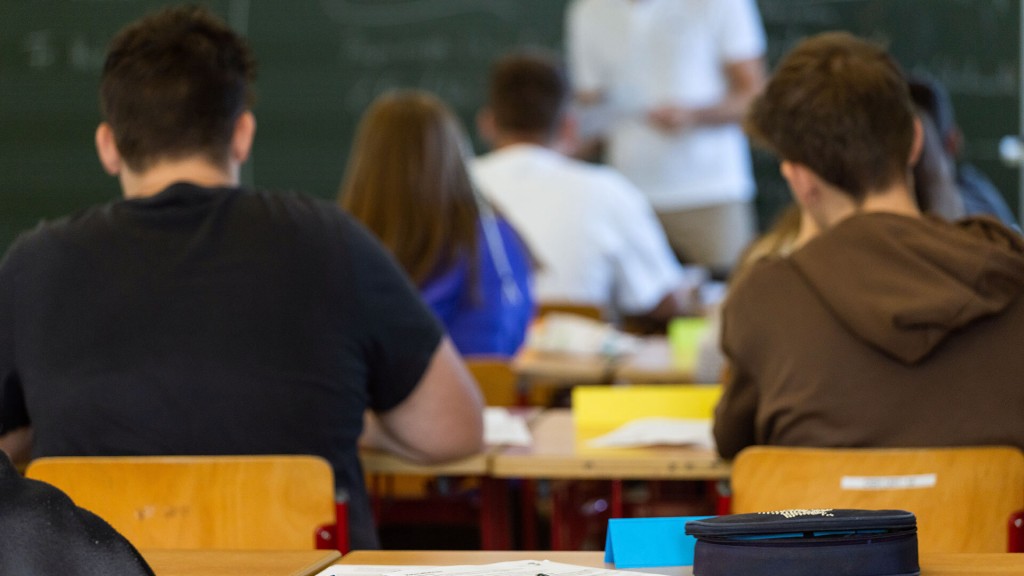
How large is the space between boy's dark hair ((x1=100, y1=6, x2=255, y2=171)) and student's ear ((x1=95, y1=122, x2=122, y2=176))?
0.02m

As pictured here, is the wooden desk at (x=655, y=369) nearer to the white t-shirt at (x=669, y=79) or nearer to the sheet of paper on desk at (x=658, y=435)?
the sheet of paper on desk at (x=658, y=435)

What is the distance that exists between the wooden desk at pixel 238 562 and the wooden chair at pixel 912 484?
668 millimetres

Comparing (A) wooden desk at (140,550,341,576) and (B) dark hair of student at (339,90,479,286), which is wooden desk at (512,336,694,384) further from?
(A) wooden desk at (140,550,341,576)

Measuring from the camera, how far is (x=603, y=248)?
4.76m

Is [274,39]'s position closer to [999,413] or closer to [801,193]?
[801,193]

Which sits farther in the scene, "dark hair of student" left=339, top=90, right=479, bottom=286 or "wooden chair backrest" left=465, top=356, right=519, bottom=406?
"dark hair of student" left=339, top=90, right=479, bottom=286

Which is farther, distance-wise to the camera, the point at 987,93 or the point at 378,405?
the point at 987,93

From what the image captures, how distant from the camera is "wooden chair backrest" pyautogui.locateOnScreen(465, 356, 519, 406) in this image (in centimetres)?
324

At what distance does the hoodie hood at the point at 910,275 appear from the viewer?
6.59 feet

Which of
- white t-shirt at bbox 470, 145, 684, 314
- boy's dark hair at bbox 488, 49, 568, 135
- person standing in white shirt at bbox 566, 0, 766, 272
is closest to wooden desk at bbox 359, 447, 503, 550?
white t-shirt at bbox 470, 145, 684, 314

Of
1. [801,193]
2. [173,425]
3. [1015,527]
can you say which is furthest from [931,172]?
[173,425]

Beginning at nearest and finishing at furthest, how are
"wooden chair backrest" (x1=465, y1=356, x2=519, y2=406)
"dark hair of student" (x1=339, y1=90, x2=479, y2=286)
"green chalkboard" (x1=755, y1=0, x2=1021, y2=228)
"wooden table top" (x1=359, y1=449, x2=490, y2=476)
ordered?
"wooden table top" (x1=359, y1=449, x2=490, y2=476) → "wooden chair backrest" (x1=465, y1=356, x2=519, y2=406) → "dark hair of student" (x1=339, y1=90, x2=479, y2=286) → "green chalkboard" (x1=755, y1=0, x2=1021, y2=228)

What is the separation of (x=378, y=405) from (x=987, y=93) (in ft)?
15.1

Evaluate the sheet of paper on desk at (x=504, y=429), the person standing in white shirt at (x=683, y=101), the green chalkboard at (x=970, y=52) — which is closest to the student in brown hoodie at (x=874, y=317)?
the sheet of paper on desk at (x=504, y=429)
